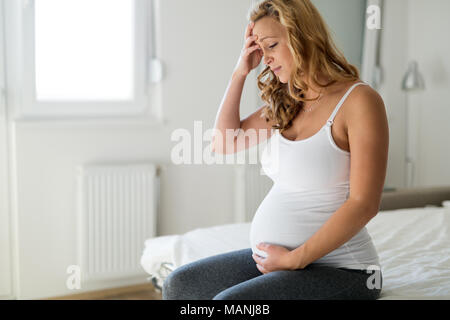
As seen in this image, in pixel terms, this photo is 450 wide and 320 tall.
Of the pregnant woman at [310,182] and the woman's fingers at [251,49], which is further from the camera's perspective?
the woman's fingers at [251,49]

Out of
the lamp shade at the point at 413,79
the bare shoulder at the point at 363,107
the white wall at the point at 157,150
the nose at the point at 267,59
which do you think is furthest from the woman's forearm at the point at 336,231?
the lamp shade at the point at 413,79

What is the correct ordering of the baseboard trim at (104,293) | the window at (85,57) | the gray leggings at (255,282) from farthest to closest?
the baseboard trim at (104,293), the window at (85,57), the gray leggings at (255,282)

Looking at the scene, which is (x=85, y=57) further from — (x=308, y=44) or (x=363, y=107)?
(x=363, y=107)

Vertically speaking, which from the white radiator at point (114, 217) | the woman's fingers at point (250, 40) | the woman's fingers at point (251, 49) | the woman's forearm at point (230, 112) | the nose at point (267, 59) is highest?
the woman's fingers at point (250, 40)

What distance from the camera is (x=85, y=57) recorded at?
2559mm

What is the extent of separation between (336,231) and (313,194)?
0.34 feet

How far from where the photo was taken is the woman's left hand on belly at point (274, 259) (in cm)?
103

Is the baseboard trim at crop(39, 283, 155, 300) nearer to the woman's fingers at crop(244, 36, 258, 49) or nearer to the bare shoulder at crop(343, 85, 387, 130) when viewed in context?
the woman's fingers at crop(244, 36, 258, 49)

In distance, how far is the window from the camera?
242 cm

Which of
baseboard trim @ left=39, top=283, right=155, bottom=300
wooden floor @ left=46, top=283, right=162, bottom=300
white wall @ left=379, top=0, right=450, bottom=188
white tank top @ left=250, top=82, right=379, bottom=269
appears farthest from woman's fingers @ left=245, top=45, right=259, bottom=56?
white wall @ left=379, top=0, right=450, bottom=188

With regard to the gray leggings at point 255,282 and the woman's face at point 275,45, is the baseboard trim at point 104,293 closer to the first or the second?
the gray leggings at point 255,282

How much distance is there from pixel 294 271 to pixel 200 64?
75.9 inches
